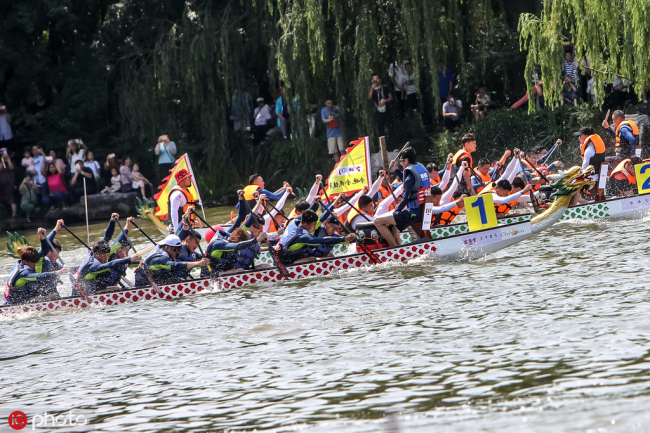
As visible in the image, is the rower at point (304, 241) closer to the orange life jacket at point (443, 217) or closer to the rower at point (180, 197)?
the orange life jacket at point (443, 217)

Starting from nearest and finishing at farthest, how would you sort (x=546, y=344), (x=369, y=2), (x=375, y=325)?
(x=546, y=344), (x=375, y=325), (x=369, y=2)

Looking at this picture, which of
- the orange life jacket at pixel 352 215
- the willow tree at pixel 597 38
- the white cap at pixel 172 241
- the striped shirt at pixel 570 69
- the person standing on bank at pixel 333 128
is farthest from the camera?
the person standing on bank at pixel 333 128

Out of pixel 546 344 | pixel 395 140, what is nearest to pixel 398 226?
pixel 546 344

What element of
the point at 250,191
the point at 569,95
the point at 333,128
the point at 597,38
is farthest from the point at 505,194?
the point at 333,128

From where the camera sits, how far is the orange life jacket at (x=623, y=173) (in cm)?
1645

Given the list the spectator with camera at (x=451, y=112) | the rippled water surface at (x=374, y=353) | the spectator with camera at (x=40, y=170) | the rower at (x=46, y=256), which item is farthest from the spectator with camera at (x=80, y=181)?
the rippled water surface at (x=374, y=353)

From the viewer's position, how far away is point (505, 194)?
15.7 m

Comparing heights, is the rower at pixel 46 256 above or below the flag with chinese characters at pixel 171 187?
below

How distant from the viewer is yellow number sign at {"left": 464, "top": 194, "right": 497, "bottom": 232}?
13461 millimetres

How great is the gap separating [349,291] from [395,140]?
1191 cm

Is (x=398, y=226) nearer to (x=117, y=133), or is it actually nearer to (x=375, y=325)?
(x=375, y=325)

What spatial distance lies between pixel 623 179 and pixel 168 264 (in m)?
8.76

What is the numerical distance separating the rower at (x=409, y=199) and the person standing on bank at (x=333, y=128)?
965 cm

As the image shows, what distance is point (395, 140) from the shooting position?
2347cm
